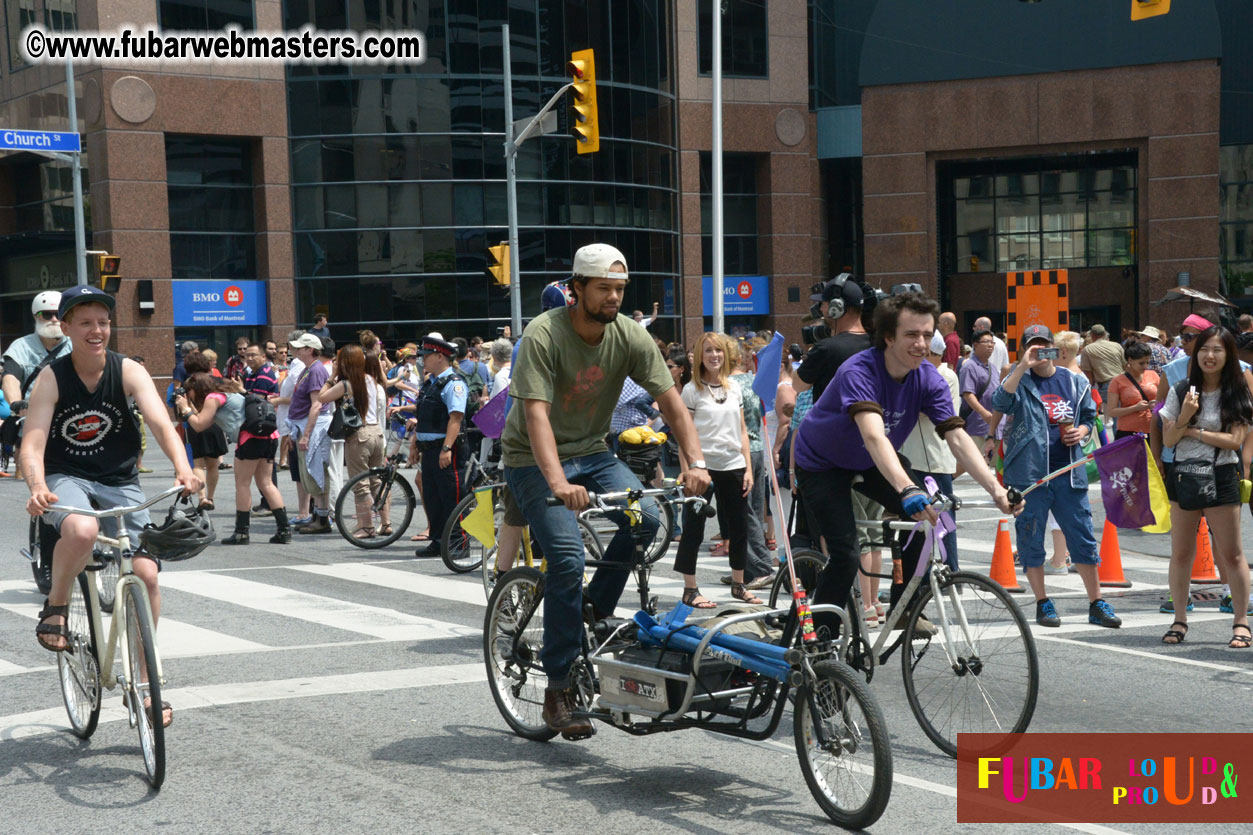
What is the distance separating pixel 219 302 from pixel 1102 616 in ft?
103

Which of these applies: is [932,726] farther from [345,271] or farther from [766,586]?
[345,271]

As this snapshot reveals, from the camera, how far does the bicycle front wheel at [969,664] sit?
5301 mm

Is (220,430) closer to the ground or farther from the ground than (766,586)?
farther from the ground

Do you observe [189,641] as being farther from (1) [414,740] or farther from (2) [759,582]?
(2) [759,582]

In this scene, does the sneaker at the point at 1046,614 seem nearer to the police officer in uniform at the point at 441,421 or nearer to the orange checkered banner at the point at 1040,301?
the police officer in uniform at the point at 441,421

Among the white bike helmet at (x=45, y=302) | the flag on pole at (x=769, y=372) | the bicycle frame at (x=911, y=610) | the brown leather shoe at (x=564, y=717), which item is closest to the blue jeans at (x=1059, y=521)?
the flag on pole at (x=769, y=372)

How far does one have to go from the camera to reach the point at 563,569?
18.0ft

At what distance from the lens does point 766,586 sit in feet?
33.3

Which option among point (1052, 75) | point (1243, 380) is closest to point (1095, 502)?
point (1243, 380)

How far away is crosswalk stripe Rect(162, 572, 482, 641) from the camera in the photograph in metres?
8.58

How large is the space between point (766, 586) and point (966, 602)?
478 cm

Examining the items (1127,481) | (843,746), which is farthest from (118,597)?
(1127,481)

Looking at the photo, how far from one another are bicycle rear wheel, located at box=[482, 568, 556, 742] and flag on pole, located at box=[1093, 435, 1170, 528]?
461 cm

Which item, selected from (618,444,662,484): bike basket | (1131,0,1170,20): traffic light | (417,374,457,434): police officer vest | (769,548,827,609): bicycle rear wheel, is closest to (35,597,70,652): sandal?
(769,548,827,609): bicycle rear wheel
